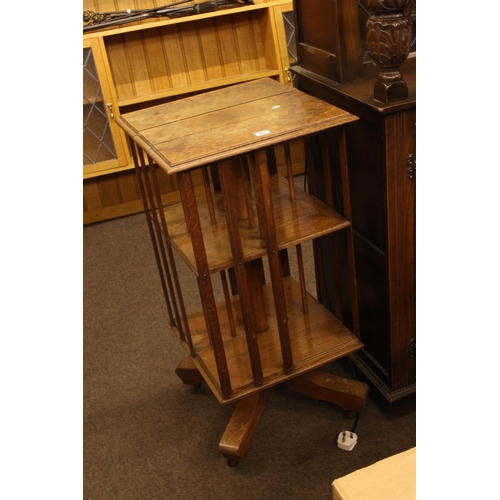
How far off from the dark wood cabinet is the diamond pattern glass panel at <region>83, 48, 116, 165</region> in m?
1.69

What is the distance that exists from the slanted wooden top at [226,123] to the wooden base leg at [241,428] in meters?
0.88

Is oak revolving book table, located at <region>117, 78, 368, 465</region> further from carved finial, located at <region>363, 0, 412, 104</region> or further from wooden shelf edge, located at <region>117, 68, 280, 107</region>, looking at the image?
wooden shelf edge, located at <region>117, 68, 280, 107</region>

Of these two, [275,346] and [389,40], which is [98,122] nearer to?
[275,346]

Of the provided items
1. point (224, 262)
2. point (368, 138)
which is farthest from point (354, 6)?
point (224, 262)

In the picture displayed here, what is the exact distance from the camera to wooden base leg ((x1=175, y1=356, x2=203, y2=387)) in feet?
7.13

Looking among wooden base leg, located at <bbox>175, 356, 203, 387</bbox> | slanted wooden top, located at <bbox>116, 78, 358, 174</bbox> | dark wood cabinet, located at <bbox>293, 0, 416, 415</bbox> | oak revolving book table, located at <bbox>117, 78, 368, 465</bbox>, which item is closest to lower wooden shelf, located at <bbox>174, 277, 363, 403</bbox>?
oak revolving book table, located at <bbox>117, 78, 368, 465</bbox>

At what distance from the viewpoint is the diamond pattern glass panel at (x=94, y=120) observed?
329 centimetres

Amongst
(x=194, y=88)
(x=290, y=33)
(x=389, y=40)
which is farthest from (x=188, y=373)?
(x=290, y=33)

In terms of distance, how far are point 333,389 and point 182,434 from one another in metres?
0.53

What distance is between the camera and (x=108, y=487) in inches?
74.2

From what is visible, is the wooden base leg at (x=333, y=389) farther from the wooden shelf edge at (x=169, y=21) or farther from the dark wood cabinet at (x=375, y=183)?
the wooden shelf edge at (x=169, y=21)

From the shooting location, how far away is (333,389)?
196 centimetres
